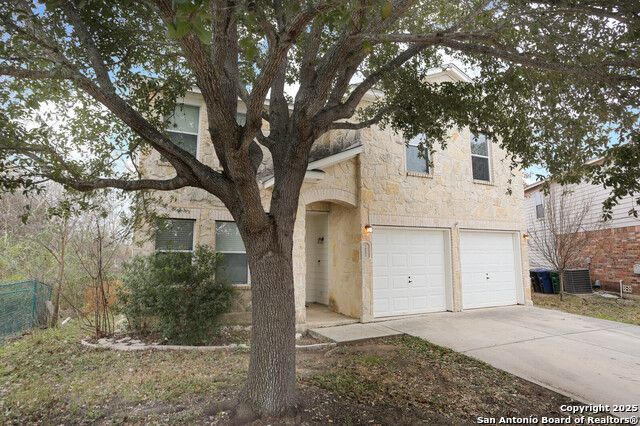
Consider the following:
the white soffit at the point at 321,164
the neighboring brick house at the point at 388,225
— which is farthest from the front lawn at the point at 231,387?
the white soffit at the point at 321,164

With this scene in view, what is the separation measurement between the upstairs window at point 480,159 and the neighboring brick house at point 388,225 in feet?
0.11

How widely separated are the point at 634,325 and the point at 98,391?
1100 cm

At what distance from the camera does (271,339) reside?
3.70 metres

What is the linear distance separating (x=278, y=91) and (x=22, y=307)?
7845 millimetres

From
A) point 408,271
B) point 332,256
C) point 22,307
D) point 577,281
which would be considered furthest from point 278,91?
point 577,281

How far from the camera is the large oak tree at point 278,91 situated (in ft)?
10.3

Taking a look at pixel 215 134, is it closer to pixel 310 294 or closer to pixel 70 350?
pixel 70 350

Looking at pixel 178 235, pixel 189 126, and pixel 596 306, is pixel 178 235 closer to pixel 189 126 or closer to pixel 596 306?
pixel 189 126

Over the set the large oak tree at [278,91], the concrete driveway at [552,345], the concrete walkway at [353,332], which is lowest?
the concrete driveway at [552,345]

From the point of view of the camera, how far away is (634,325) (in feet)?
26.9

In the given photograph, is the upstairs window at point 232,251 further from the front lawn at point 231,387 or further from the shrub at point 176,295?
the front lawn at point 231,387

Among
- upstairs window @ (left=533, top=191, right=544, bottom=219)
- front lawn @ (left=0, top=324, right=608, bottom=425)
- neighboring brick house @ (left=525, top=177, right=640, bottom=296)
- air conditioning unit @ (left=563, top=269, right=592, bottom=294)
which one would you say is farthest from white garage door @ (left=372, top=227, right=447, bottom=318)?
upstairs window @ (left=533, top=191, right=544, bottom=219)

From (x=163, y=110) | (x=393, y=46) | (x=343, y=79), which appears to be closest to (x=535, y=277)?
(x=393, y=46)

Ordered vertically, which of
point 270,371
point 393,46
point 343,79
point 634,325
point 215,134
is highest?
point 393,46
